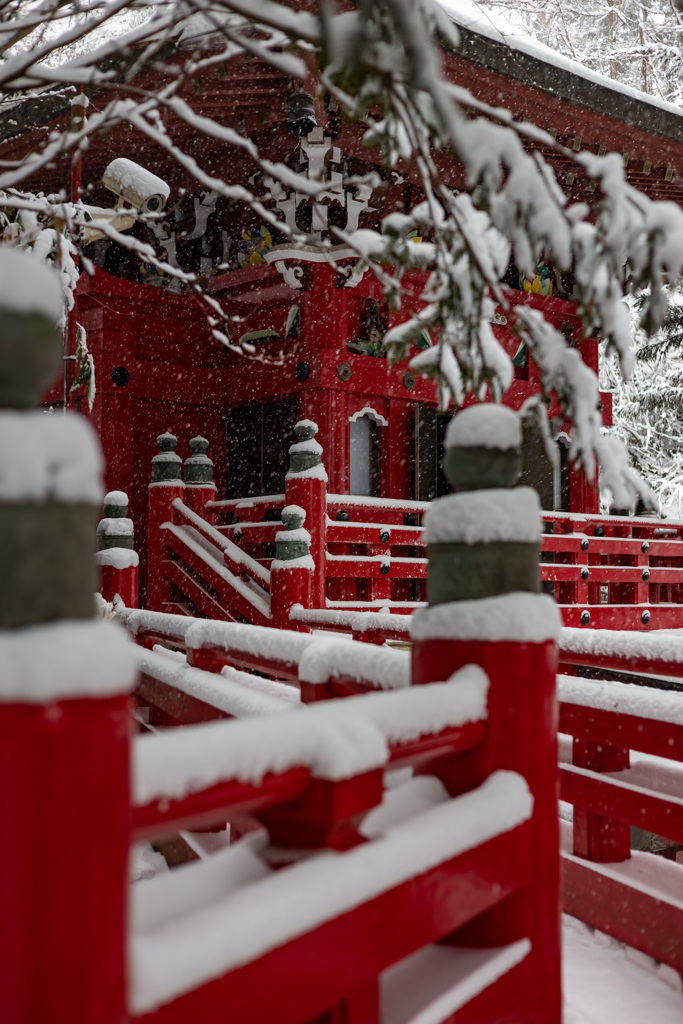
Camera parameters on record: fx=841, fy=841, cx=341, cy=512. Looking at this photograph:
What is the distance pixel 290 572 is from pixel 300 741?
4.63 m

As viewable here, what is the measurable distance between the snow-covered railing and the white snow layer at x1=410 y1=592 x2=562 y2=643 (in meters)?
1.13

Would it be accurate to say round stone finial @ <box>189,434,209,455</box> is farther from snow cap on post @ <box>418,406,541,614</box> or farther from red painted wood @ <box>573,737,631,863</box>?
snow cap on post @ <box>418,406,541,614</box>

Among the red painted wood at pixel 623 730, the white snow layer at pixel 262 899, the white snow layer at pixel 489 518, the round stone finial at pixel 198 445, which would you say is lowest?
the red painted wood at pixel 623 730

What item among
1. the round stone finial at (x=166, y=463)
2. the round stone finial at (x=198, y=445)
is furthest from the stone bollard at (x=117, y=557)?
the round stone finial at (x=198, y=445)

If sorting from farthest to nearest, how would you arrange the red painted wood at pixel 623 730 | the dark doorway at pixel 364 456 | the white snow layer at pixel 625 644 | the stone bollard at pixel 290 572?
the dark doorway at pixel 364 456, the stone bollard at pixel 290 572, the white snow layer at pixel 625 644, the red painted wood at pixel 623 730

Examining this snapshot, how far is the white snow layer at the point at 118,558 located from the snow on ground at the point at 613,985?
3896mm

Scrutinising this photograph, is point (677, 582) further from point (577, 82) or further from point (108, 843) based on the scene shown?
point (108, 843)

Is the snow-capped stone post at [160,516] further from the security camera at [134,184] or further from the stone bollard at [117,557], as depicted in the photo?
the security camera at [134,184]

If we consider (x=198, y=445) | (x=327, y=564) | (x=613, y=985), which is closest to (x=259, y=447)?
(x=198, y=445)

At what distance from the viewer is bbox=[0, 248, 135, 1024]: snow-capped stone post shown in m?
0.76

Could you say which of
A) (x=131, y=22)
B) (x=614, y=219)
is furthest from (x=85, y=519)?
(x=131, y=22)

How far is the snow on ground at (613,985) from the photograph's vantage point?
2318 millimetres

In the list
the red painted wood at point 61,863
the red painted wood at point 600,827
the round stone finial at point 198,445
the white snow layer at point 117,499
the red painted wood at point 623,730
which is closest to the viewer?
the red painted wood at point 61,863

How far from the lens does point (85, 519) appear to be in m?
0.83
